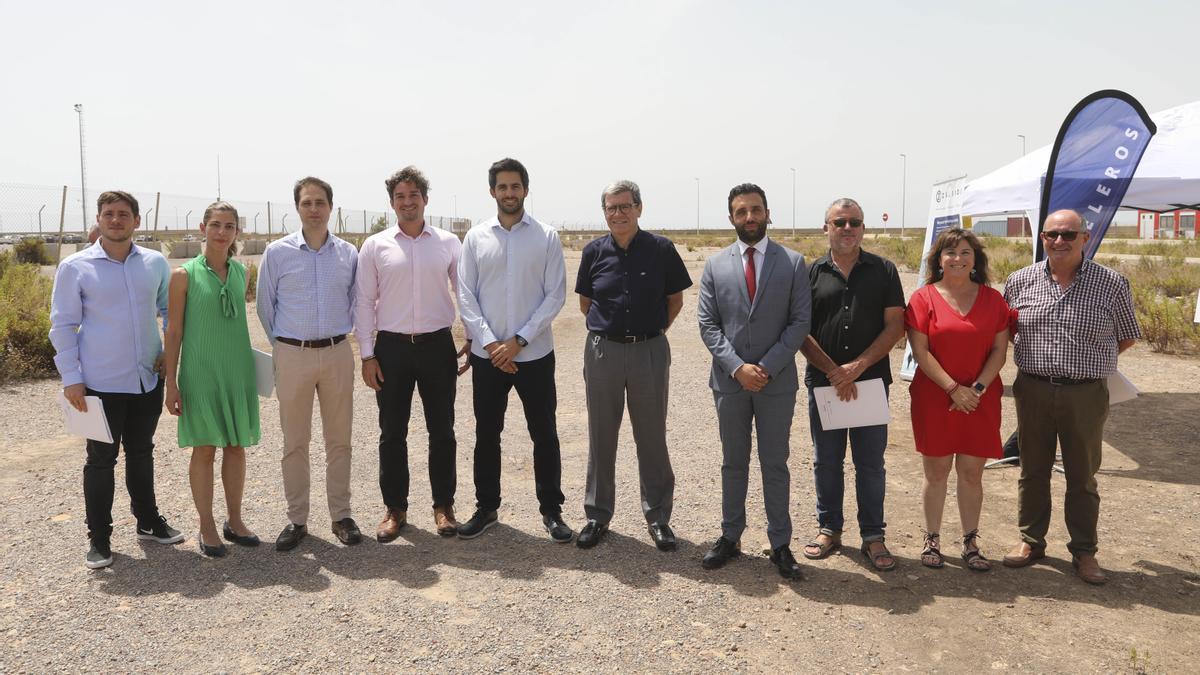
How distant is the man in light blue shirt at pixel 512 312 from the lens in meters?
4.55

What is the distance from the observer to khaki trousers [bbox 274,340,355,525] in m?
4.48

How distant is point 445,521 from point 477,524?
192 millimetres

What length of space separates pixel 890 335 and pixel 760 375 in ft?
2.39

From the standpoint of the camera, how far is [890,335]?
163 inches

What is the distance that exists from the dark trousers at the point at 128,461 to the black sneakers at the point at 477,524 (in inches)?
69.2

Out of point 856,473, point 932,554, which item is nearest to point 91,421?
point 856,473

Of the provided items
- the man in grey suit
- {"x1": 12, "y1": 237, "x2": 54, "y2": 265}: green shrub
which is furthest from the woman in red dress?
{"x1": 12, "y1": 237, "x2": 54, "y2": 265}: green shrub

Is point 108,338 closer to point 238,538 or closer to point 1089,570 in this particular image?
point 238,538

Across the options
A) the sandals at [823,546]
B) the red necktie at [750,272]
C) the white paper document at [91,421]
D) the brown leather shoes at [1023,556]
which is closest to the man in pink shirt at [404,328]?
the white paper document at [91,421]

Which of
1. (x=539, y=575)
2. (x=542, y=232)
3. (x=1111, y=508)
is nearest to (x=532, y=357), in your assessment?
(x=542, y=232)

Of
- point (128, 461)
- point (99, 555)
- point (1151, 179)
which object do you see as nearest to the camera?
point (99, 555)

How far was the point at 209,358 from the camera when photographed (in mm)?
4332

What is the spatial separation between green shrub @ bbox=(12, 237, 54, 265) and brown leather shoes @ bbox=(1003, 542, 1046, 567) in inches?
961

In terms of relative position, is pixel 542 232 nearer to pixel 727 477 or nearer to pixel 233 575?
pixel 727 477
